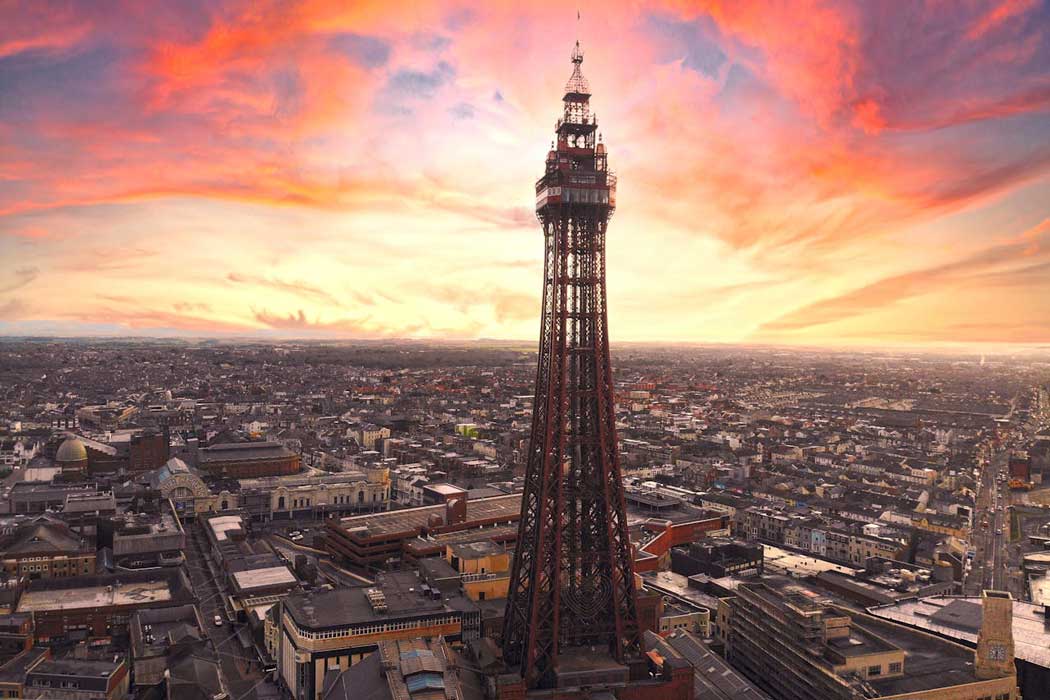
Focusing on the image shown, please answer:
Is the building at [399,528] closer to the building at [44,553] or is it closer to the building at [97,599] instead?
the building at [97,599]

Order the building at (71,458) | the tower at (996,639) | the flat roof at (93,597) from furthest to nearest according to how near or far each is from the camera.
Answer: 1. the building at (71,458)
2. the flat roof at (93,597)
3. the tower at (996,639)

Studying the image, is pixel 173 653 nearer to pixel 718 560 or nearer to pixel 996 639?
pixel 718 560

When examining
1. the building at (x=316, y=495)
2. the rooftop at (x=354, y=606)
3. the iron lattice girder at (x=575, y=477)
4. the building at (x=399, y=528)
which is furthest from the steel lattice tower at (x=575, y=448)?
the building at (x=316, y=495)

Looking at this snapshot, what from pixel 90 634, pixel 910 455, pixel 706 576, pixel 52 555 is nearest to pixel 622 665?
pixel 706 576

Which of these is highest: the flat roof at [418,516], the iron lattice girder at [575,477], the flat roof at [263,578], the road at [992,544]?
the iron lattice girder at [575,477]

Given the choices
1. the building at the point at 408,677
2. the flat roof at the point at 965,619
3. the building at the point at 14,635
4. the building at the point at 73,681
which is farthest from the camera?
the building at the point at 14,635

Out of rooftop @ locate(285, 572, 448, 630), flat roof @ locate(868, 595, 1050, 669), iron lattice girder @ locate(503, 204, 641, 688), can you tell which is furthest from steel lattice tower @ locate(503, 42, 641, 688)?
flat roof @ locate(868, 595, 1050, 669)

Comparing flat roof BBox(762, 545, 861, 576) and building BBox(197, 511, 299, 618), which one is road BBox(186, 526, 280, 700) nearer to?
building BBox(197, 511, 299, 618)
